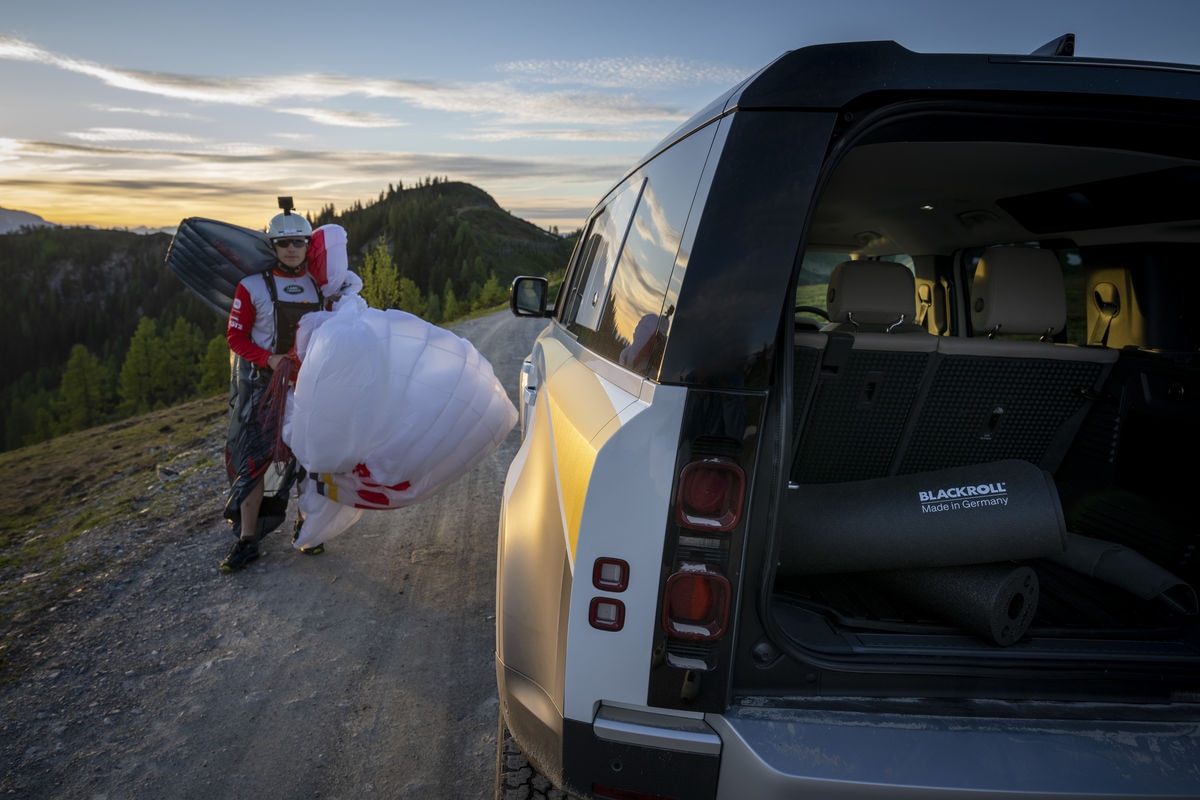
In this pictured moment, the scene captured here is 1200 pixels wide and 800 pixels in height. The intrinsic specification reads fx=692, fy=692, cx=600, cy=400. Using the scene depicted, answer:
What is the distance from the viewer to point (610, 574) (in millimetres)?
1592

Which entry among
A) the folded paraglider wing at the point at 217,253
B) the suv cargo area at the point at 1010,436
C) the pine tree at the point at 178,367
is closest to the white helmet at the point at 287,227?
the folded paraglider wing at the point at 217,253

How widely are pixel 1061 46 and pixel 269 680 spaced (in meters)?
3.78

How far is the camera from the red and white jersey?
4246 millimetres

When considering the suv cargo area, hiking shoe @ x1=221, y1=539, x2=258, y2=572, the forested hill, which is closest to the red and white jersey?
hiking shoe @ x1=221, y1=539, x2=258, y2=572

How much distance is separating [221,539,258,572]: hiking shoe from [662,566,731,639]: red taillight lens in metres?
3.69

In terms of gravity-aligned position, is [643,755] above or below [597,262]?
below

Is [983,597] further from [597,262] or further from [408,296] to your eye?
[408,296]

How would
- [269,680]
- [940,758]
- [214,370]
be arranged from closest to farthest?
[940,758], [269,680], [214,370]

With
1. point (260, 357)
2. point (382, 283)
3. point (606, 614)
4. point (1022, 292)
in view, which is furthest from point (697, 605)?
point (382, 283)

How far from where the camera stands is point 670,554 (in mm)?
1571

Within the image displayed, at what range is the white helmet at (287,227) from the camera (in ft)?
13.9

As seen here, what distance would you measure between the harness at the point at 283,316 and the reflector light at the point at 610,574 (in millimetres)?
3452

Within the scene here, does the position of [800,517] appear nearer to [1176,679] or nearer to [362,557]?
[1176,679]

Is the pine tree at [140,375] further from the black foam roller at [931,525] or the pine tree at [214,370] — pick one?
the black foam roller at [931,525]
